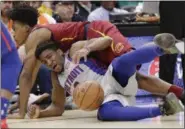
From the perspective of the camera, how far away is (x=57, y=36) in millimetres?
5211

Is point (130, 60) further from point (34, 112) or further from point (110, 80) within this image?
point (34, 112)

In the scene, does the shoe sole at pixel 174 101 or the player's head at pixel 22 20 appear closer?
the shoe sole at pixel 174 101

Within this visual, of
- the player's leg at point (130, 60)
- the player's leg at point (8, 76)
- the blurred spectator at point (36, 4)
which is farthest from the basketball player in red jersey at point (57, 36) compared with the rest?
the blurred spectator at point (36, 4)

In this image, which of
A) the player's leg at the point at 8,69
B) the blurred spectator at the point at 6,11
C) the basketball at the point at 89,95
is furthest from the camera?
the blurred spectator at the point at 6,11

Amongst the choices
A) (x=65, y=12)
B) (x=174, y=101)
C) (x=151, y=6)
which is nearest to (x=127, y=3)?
(x=65, y=12)

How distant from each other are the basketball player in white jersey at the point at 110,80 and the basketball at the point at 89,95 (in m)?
0.08

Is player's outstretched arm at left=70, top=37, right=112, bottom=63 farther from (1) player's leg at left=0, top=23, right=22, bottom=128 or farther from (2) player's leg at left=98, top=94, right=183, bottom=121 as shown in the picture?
(1) player's leg at left=0, top=23, right=22, bottom=128

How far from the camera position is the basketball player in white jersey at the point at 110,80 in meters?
4.44

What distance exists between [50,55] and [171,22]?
1.42 m

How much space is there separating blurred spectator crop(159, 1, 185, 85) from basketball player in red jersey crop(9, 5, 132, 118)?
28.3 inches

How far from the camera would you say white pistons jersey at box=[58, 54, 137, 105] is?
4.89 m

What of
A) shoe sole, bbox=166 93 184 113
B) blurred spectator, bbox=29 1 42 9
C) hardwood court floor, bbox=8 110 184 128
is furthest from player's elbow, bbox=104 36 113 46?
blurred spectator, bbox=29 1 42 9

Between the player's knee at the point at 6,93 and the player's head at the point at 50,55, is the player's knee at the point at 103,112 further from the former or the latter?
the player's knee at the point at 6,93

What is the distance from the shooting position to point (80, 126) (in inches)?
170
